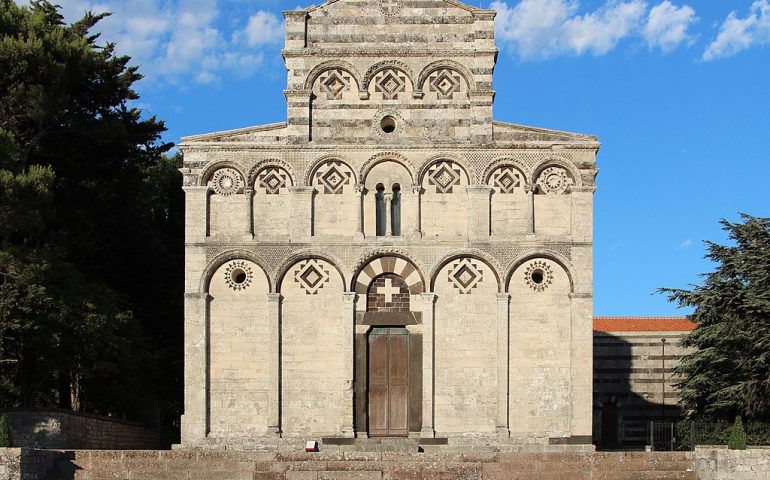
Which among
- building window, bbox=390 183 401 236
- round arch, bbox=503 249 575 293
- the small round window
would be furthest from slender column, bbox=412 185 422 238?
round arch, bbox=503 249 575 293

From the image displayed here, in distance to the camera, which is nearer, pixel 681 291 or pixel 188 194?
pixel 188 194

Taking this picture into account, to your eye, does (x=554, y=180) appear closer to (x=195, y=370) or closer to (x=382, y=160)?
(x=382, y=160)

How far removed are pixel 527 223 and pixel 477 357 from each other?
12.8ft

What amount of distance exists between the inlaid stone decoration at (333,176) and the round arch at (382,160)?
0.37 metres

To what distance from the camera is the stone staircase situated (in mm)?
28402

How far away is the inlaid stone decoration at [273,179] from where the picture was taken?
110 ft

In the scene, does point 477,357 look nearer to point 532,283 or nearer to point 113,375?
point 532,283

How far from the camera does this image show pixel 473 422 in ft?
107

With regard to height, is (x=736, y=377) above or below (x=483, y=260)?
below

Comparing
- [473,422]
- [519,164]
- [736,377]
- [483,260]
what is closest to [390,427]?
[473,422]

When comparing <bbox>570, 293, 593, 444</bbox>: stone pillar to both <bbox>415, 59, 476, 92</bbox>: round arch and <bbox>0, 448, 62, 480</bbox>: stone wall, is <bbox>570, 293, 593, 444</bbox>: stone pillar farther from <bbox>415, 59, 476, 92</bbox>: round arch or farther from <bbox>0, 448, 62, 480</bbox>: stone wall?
<bbox>0, 448, 62, 480</bbox>: stone wall

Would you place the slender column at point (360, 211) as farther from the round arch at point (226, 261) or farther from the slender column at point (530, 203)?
the slender column at point (530, 203)

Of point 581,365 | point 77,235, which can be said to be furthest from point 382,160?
point 77,235

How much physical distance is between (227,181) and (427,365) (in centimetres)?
745
